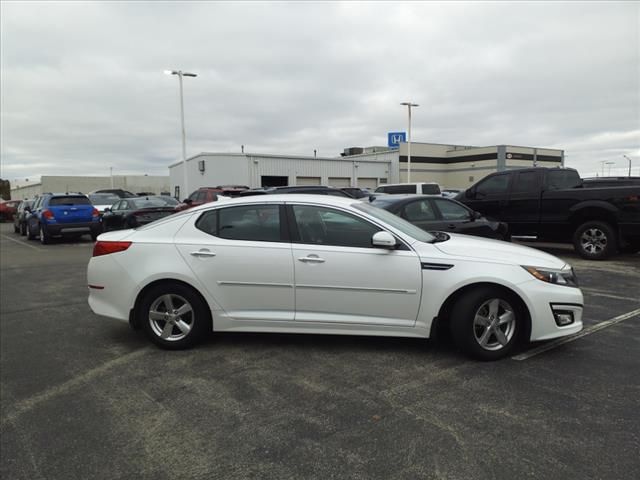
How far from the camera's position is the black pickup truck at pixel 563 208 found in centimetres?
925

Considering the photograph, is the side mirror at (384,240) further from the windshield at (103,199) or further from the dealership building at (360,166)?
the dealership building at (360,166)

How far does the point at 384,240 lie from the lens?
4.13 m

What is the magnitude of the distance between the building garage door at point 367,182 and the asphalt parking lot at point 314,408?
131 ft

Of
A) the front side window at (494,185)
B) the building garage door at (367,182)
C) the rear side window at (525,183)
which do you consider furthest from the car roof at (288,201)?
the building garage door at (367,182)

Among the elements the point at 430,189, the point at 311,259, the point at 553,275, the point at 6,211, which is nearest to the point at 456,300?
the point at 553,275

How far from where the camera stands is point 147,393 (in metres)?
3.71

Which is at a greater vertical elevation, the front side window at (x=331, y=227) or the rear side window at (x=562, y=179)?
the rear side window at (x=562, y=179)

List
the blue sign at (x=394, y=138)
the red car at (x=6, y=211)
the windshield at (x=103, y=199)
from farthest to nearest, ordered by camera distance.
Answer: the blue sign at (x=394, y=138)
the red car at (x=6, y=211)
the windshield at (x=103, y=199)

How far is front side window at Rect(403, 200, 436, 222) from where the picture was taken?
8.27 metres

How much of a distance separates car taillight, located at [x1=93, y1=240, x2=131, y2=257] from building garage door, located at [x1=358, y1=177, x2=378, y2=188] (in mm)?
40264

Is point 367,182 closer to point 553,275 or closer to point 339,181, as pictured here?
point 339,181

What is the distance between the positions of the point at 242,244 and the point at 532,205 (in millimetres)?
8171

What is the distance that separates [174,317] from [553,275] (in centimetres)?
361

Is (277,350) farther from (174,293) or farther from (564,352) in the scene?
(564,352)
